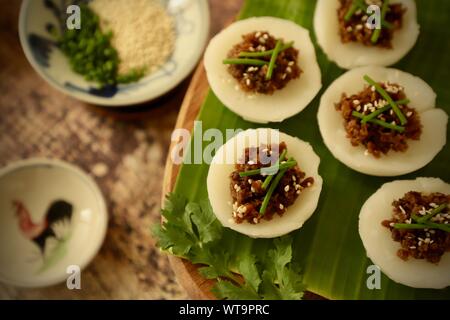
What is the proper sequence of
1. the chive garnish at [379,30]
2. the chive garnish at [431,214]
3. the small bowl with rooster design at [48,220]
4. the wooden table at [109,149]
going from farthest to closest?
1. the wooden table at [109,149]
2. the small bowl with rooster design at [48,220]
3. the chive garnish at [379,30]
4. the chive garnish at [431,214]

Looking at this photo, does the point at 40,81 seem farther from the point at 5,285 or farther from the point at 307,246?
the point at 307,246

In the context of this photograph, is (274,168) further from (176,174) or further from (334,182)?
(176,174)

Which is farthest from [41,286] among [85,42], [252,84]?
[252,84]

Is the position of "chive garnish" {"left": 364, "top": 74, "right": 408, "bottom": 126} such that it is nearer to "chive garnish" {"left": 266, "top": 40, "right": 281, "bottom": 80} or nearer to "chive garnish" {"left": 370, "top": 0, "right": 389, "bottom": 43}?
"chive garnish" {"left": 370, "top": 0, "right": 389, "bottom": 43}

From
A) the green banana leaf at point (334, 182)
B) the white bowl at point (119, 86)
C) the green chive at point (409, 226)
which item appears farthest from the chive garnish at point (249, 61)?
the green chive at point (409, 226)

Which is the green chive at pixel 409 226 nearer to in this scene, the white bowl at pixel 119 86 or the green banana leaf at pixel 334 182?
the green banana leaf at pixel 334 182

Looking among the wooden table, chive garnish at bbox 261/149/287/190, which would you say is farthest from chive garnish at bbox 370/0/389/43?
the wooden table

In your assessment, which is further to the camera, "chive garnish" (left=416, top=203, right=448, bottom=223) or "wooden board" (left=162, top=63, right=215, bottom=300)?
"wooden board" (left=162, top=63, right=215, bottom=300)

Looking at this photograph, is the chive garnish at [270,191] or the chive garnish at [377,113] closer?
the chive garnish at [270,191]
